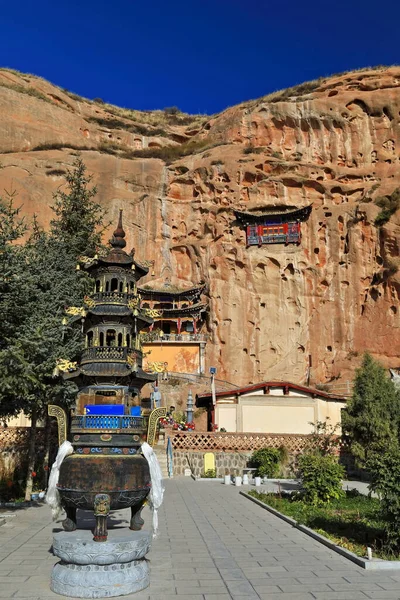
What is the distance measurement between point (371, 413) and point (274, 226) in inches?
996

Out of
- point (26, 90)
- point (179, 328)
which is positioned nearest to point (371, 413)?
point (179, 328)

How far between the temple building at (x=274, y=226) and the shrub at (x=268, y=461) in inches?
890

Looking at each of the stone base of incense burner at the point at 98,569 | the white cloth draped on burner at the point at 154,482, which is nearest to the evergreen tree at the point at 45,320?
the white cloth draped on burner at the point at 154,482

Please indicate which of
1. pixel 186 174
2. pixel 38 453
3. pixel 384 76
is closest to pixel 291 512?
pixel 38 453

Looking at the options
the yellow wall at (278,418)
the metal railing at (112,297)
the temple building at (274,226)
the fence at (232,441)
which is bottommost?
the fence at (232,441)

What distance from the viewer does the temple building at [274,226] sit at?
40.8 m

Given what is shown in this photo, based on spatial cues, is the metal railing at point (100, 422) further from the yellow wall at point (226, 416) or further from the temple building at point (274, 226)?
the temple building at point (274, 226)

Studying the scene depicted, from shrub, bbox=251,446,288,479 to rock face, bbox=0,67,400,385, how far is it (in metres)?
14.0

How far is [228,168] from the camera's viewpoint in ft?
143

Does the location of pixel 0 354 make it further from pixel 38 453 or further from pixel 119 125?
pixel 119 125

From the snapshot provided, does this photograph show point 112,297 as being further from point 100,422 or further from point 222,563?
point 222,563

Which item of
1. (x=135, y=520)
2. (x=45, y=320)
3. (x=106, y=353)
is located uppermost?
(x=45, y=320)

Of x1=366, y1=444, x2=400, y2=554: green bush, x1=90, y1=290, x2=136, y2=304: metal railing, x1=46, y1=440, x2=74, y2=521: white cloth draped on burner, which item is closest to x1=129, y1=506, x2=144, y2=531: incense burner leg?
x1=46, y1=440, x2=74, y2=521: white cloth draped on burner

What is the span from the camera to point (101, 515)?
641cm
